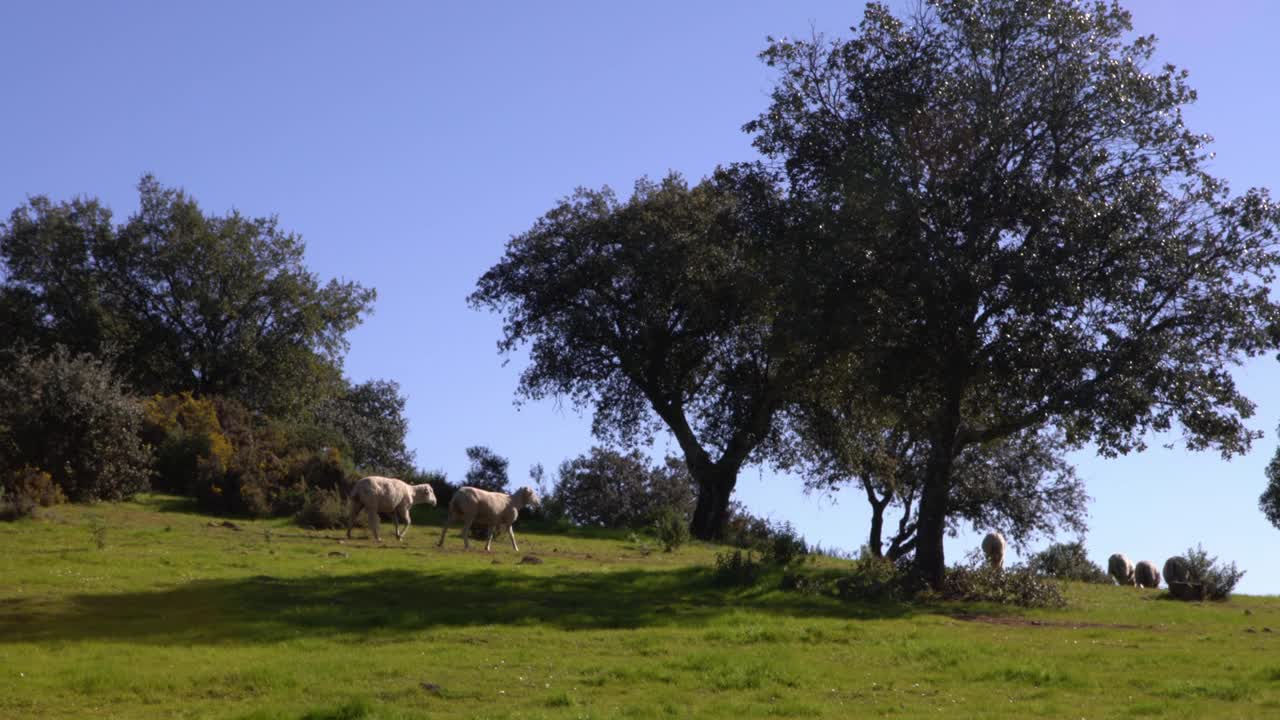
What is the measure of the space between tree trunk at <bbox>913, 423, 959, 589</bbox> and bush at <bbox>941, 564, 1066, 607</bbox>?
16.1 inches

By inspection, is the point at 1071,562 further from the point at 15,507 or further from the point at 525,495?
the point at 15,507

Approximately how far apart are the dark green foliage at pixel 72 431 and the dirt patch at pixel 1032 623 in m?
26.2

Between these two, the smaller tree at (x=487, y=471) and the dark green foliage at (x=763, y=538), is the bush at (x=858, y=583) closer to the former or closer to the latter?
the dark green foliage at (x=763, y=538)

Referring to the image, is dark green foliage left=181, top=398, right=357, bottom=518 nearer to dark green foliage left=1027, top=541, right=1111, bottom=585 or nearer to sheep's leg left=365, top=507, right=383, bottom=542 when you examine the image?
sheep's leg left=365, top=507, right=383, bottom=542

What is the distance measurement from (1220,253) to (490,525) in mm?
19265

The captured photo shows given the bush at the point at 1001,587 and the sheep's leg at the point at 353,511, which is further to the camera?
the sheep's leg at the point at 353,511

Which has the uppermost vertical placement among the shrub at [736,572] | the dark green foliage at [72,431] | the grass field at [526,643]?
the dark green foliage at [72,431]

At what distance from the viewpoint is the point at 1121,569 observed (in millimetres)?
50469

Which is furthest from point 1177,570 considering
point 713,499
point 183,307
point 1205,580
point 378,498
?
point 183,307

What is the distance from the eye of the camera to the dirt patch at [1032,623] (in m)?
26.6

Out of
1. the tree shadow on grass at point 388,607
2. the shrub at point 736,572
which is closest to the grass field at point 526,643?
the tree shadow on grass at point 388,607

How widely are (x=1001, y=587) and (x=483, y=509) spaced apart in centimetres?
1322

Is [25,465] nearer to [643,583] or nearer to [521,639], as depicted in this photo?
[643,583]

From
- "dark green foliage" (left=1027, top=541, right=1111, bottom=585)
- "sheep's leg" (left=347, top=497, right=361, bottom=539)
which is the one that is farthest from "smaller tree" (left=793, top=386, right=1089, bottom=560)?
"sheep's leg" (left=347, top=497, right=361, bottom=539)
